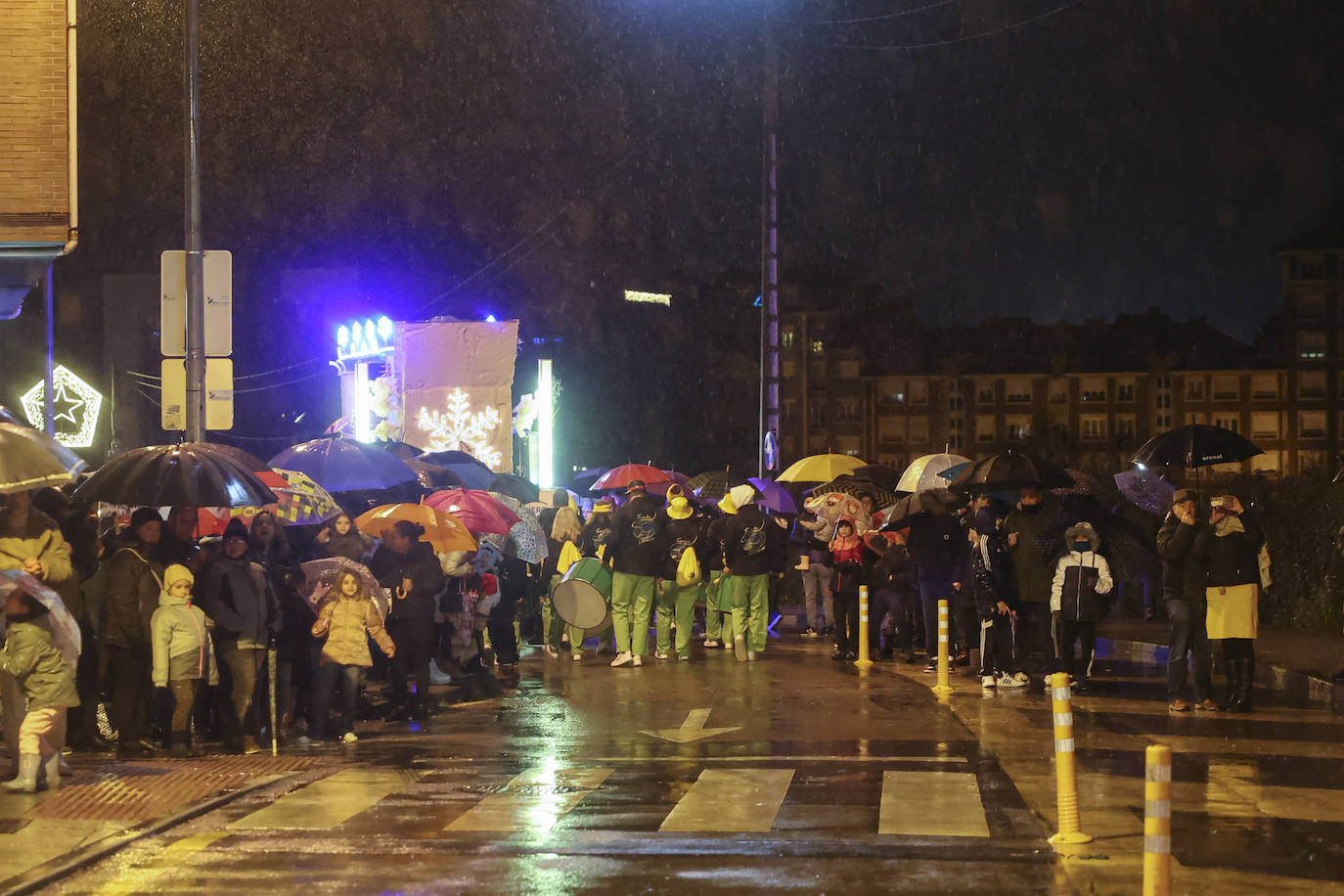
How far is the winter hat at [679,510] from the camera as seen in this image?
62.0 ft

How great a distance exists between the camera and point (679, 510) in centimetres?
1891

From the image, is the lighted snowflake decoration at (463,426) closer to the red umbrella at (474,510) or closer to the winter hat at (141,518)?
the red umbrella at (474,510)

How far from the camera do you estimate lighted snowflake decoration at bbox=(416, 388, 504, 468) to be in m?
31.8

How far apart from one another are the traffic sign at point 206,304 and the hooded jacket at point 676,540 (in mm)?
5560

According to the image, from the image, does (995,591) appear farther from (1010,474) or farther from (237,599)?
(237,599)

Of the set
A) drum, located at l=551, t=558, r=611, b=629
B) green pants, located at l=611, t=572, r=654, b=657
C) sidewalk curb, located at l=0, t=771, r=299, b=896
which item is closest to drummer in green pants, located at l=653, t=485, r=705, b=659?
green pants, located at l=611, t=572, r=654, b=657

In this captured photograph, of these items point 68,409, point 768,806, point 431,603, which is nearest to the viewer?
point 768,806

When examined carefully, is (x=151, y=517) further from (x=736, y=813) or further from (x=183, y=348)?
(x=736, y=813)

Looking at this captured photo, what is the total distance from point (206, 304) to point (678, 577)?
6292 mm

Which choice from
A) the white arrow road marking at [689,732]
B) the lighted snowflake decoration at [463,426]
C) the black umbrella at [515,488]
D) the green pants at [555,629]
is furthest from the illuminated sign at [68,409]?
the white arrow road marking at [689,732]

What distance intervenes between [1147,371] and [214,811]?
392 ft

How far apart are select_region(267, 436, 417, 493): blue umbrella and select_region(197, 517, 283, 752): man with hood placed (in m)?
4.79

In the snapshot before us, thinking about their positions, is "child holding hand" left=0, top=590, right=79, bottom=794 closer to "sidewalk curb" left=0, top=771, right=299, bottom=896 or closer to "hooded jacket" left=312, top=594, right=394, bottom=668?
"sidewalk curb" left=0, top=771, right=299, bottom=896

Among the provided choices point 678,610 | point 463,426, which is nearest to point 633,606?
point 678,610
